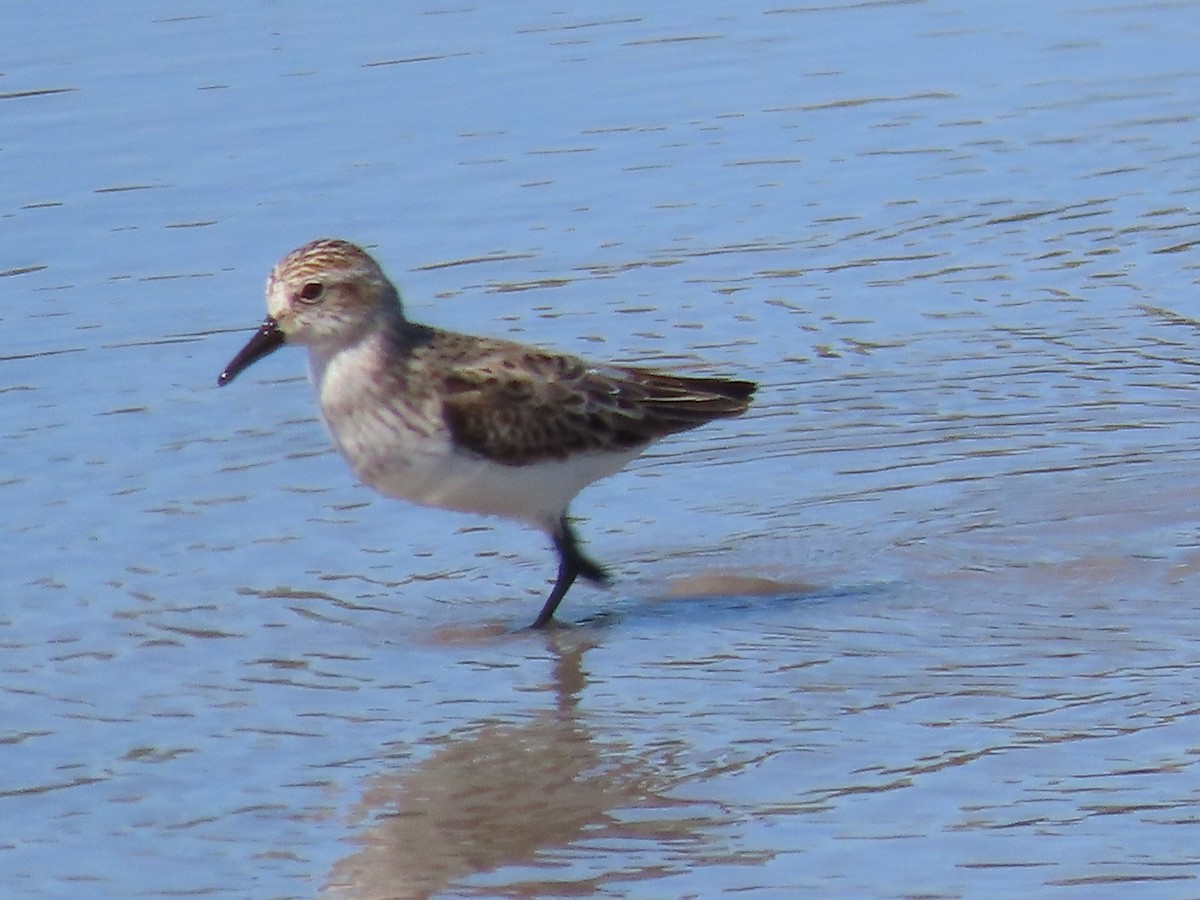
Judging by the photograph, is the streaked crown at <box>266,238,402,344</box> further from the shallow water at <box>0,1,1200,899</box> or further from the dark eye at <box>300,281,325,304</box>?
the shallow water at <box>0,1,1200,899</box>

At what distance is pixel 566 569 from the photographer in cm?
724

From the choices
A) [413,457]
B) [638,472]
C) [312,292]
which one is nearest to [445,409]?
[413,457]

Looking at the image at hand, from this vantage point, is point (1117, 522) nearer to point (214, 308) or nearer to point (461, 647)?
point (461, 647)

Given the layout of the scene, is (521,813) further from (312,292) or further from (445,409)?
(312,292)

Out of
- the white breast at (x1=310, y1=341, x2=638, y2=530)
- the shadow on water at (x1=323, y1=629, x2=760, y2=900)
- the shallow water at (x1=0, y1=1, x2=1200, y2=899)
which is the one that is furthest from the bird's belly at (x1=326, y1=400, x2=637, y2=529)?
the shadow on water at (x1=323, y1=629, x2=760, y2=900)

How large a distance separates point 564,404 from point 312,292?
77 cm

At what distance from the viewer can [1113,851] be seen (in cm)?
535

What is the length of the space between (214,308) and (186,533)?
208cm

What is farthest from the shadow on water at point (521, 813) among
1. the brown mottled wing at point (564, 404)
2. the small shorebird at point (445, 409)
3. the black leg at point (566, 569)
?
the brown mottled wing at point (564, 404)

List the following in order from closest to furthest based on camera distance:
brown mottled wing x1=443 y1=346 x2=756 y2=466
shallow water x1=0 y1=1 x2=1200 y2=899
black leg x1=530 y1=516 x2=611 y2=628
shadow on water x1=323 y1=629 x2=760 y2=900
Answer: shadow on water x1=323 y1=629 x2=760 y2=900 → shallow water x1=0 y1=1 x2=1200 y2=899 → black leg x1=530 y1=516 x2=611 y2=628 → brown mottled wing x1=443 y1=346 x2=756 y2=466

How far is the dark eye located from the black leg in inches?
36.1

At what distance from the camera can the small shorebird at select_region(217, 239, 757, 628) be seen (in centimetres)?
722

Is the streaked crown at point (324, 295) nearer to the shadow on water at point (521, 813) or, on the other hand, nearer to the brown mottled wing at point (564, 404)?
the brown mottled wing at point (564, 404)

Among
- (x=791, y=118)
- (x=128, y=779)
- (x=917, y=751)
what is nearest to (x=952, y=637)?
(x=917, y=751)
